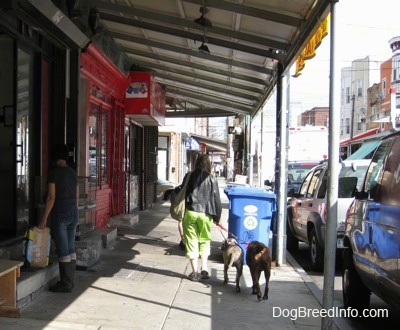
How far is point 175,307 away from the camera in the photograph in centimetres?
536

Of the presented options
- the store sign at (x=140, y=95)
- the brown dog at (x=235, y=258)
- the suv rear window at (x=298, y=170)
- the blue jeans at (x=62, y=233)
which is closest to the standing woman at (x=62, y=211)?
the blue jeans at (x=62, y=233)

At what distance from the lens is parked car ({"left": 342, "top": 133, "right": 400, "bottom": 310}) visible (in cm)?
397

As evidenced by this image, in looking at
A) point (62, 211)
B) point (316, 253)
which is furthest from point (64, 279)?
point (316, 253)

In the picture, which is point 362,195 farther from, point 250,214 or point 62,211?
point 62,211

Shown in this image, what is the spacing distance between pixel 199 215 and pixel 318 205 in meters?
2.65

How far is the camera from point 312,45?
611 centimetres

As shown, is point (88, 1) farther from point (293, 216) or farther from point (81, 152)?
point (293, 216)

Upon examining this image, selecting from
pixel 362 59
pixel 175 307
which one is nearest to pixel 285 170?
Answer: pixel 175 307

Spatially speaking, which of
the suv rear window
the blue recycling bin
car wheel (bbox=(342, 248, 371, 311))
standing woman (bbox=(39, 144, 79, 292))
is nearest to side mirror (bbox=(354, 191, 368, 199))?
car wheel (bbox=(342, 248, 371, 311))

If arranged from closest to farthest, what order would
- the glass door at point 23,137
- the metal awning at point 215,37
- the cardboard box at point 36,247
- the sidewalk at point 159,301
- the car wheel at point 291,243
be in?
1. the sidewalk at point 159,301
2. the cardboard box at point 36,247
3. the glass door at point 23,137
4. the metal awning at point 215,37
5. the car wheel at point 291,243

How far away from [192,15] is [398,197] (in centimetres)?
490

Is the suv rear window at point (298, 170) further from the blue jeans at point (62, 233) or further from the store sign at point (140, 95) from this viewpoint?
the blue jeans at point (62, 233)

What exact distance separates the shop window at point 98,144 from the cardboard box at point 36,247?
3.49 metres

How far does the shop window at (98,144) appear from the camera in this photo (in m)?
9.08
